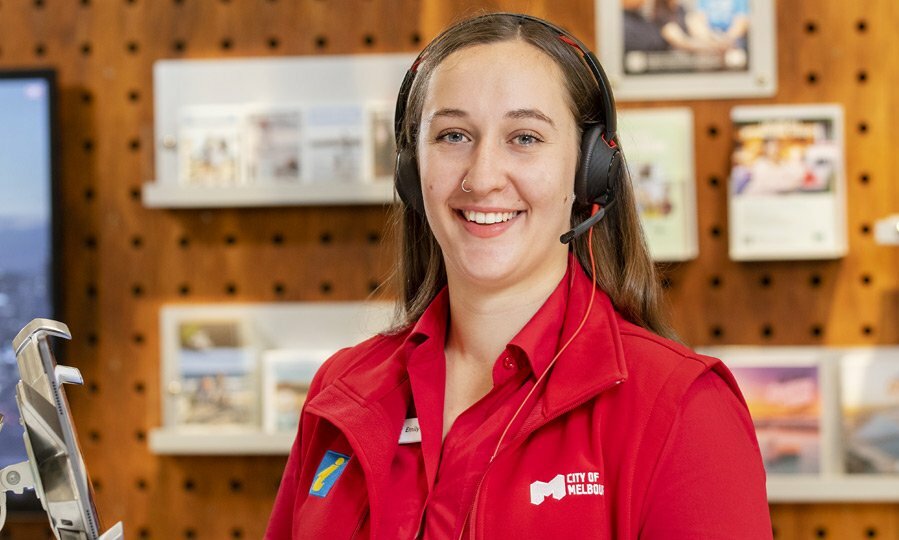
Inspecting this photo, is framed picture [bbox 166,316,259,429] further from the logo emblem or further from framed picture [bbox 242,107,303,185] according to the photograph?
the logo emblem

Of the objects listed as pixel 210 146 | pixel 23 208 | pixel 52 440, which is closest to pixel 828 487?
pixel 210 146

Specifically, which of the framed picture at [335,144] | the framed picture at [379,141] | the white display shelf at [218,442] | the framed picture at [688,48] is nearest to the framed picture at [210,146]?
the framed picture at [335,144]

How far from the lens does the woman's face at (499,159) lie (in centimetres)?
127

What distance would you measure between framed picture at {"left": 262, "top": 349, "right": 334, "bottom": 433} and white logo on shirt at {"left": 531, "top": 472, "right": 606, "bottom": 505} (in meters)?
1.22

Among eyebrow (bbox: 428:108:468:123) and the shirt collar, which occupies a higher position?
eyebrow (bbox: 428:108:468:123)

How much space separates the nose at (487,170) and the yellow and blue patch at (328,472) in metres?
0.39

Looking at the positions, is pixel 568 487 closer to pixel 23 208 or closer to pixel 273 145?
pixel 273 145

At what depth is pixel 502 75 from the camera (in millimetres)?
1274

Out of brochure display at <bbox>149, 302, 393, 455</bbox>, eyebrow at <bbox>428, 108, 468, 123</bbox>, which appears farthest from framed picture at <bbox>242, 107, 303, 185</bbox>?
eyebrow at <bbox>428, 108, 468, 123</bbox>

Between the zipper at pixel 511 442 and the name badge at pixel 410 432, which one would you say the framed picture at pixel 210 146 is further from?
the zipper at pixel 511 442

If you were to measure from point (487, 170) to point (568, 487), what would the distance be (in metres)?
0.38

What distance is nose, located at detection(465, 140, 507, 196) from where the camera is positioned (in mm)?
1254

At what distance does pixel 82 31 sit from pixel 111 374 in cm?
80

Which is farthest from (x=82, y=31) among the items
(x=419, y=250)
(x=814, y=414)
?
(x=814, y=414)
